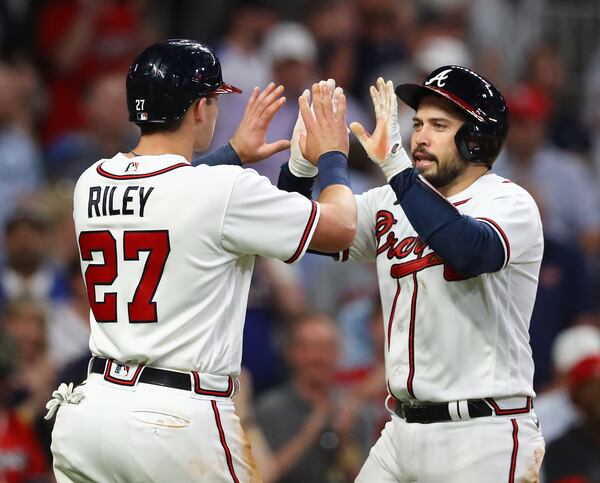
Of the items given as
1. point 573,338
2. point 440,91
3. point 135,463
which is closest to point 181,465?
point 135,463

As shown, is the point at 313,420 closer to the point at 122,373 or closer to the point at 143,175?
the point at 122,373

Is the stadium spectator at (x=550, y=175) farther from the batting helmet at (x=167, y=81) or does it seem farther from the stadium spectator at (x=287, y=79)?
the batting helmet at (x=167, y=81)

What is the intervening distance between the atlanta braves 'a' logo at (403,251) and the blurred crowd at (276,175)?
84.8 inches

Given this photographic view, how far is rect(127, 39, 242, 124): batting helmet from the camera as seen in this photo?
460 centimetres

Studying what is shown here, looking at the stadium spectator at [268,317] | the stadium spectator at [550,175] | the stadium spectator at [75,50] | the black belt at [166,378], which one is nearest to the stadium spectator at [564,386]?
the stadium spectator at [268,317]

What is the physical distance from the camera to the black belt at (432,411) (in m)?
4.72

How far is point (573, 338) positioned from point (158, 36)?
541 centimetres

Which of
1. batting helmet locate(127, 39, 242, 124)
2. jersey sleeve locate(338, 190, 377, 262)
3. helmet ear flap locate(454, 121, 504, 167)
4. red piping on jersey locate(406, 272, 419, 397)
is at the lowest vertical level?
red piping on jersey locate(406, 272, 419, 397)

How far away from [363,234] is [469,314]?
2.30 ft

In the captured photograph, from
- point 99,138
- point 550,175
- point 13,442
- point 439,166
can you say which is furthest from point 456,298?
point 550,175

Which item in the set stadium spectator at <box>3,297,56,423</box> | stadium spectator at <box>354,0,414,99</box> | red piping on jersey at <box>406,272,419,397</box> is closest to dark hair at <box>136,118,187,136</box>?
red piping on jersey at <box>406,272,419,397</box>

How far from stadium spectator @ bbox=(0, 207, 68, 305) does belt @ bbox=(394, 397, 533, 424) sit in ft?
14.1

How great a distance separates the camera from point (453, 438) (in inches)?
186

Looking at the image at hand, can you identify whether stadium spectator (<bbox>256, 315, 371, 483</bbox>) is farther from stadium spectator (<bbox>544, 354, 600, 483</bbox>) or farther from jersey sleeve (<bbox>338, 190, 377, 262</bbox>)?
jersey sleeve (<bbox>338, 190, 377, 262</bbox>)
